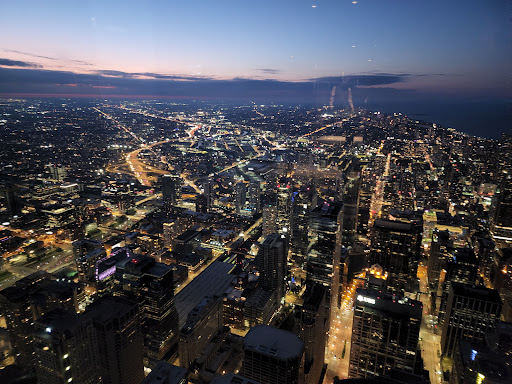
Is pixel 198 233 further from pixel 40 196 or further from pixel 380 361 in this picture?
pixel 380 361

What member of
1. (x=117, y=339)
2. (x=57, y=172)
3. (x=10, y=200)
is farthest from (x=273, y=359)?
(x=57, y=172)

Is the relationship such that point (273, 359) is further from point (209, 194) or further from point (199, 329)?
point (209, 194)

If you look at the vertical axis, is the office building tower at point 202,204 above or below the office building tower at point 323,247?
below

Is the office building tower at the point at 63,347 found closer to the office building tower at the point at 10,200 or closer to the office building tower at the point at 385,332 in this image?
the office building tower at the point at 385,332

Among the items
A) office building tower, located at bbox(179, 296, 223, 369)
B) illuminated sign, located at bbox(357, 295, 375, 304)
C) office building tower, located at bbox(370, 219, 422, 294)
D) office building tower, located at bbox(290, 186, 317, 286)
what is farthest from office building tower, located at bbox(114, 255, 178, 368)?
office building tower, located at bbox(370, 219, 422, 294)

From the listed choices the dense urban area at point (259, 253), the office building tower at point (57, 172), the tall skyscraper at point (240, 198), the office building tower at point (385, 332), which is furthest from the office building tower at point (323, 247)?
the office building tower at point (57, 172)
